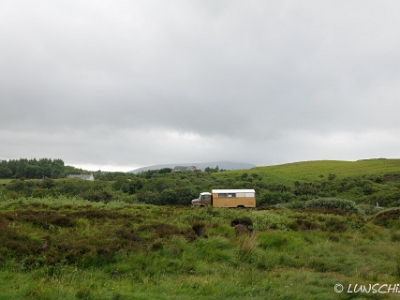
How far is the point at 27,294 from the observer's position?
21.7ft

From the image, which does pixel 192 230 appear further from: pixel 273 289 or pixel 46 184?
pixel 46 184

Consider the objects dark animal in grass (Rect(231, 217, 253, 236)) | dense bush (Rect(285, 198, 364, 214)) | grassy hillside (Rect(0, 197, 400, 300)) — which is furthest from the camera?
dense bush (Rect(285, 198, 364, 214))

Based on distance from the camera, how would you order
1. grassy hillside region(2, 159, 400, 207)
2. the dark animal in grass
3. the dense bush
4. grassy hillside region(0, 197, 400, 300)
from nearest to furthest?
grassy hillside region(0, 197, 400, 300) < the dark animal in grass < the dense bush < grassy hillside region(2, 159, 400, 207)

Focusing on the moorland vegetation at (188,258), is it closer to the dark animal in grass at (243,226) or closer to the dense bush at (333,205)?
the dark animal in grass at (243,226)

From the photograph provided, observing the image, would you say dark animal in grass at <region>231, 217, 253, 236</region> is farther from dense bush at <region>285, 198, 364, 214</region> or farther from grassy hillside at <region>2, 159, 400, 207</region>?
grassy hillside at <region>2, 159, 400, 207</region>

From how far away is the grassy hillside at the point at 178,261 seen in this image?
7387 mm

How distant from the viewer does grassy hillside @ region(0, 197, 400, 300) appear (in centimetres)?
739

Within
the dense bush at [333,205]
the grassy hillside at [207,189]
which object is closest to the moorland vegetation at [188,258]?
the dense bush at [333,205]

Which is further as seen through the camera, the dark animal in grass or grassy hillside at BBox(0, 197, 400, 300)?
the dark animal in grass

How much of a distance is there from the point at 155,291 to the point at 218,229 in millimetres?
6729

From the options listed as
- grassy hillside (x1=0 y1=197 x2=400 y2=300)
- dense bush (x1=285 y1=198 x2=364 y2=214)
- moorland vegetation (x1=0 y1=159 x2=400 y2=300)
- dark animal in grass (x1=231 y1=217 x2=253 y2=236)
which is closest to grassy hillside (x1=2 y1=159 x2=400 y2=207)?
dense bush (x1=285 y1=198 x2=364 y2=214)

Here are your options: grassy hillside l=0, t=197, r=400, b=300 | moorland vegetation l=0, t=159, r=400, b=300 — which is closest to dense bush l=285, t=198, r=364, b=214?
moorland vegetation l=0, t=159, r=400, b=300

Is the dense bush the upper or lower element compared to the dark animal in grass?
lower

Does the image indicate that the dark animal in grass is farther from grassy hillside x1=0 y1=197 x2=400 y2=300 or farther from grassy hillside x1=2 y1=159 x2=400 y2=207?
grassy hillside x1=2 y1=159 x2=400 y2=207
